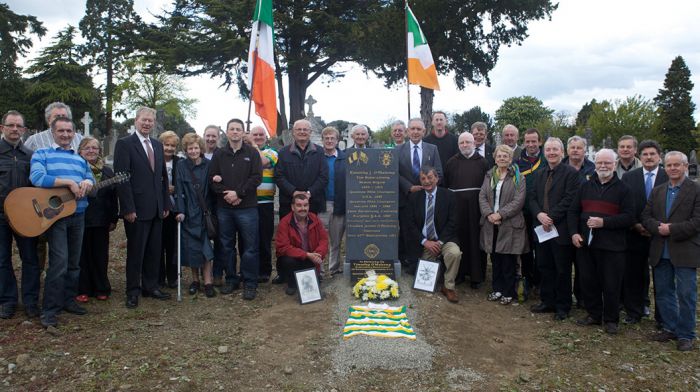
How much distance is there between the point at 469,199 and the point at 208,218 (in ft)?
11.1

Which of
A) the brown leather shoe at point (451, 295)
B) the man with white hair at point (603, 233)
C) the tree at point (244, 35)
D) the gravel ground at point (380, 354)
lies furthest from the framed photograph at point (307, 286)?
the tree at point (244, 35)

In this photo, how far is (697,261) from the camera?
4.42 metres

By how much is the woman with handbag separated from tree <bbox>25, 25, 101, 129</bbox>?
3261 cm

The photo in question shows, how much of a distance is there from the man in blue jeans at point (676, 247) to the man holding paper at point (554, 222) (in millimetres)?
795

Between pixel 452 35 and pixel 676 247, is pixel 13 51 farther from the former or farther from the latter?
pixel 676 247

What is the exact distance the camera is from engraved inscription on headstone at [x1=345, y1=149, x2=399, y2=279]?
20.5 feet

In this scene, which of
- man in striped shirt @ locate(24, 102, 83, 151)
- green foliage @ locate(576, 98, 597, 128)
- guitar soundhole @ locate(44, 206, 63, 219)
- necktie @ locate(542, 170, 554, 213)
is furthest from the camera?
green foliage @ locate(576, 98, 597, 128)

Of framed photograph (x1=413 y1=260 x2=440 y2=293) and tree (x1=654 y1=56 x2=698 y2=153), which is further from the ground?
tree (x1=654 y1=56 x2=698 y2=153)

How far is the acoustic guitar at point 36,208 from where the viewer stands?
4.46 m

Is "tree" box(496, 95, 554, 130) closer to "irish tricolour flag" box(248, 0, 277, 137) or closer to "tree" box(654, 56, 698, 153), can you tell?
"tree" box(654, 56, 698, 153)

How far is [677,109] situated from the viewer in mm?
32156

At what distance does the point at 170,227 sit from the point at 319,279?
80.9 inches

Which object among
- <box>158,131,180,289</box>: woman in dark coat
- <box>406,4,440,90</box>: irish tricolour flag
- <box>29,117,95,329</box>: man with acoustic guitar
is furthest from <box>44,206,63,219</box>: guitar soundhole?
<box>406,4,440,90</box>: irish tricolour flag

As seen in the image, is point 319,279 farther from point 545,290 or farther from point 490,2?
point 490,2
